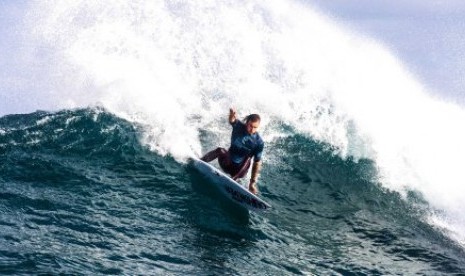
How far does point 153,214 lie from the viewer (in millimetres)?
9359

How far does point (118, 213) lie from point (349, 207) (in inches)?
241

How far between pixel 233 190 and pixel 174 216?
5.01 feet

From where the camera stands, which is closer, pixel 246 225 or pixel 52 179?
pixel 246 225

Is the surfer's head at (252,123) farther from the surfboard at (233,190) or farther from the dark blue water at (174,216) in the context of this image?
the dark blue water at (174,216)

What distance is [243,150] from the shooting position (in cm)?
1075

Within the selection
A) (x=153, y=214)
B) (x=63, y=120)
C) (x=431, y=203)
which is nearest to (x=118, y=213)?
(x=153, y=214)

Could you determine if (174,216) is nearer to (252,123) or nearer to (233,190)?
(233,190)

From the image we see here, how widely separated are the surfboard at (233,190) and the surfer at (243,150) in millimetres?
388

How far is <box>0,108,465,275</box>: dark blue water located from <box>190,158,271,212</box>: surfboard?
239 mm

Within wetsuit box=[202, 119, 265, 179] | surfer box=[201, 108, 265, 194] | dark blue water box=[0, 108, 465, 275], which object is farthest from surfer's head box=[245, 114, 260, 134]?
dark blue water box=[0, 108, 465, 275]

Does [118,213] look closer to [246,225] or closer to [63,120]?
[246,225]

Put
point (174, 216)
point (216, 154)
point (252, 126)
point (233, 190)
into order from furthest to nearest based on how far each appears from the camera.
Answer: point (216, 154), point (252, 126), point (233, 190), point (174, 216)

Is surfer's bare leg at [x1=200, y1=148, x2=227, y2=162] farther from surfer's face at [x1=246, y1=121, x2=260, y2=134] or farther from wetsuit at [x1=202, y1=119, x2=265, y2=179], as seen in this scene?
surfer's face at [x1=246, y1=121, x2=260, y2=134]

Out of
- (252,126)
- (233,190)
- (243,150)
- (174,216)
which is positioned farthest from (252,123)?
(174,216)
